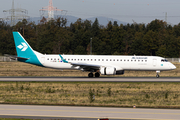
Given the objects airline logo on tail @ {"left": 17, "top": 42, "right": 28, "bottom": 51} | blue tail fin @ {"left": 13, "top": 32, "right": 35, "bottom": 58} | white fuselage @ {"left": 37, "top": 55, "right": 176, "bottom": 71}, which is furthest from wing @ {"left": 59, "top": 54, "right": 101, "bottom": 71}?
airline logo on tail @ {"left": 17, "top": 42, "right": 28, "bottom": 51}

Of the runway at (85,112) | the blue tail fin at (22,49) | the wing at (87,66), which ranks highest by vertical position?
the blue tail fin at (22,49)

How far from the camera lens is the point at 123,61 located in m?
41.0

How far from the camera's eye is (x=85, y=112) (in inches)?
619

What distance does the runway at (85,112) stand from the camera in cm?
1461

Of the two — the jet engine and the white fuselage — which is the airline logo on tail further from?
→ the jet engine

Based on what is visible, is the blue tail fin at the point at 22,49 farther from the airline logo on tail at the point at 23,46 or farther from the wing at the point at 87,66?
the wing at the point at 87,66

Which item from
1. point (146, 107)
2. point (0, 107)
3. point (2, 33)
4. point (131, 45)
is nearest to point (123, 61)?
point (146, 107)

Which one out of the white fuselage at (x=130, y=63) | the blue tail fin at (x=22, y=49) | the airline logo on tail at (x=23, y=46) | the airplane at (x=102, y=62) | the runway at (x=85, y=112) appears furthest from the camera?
the airline logo on tail at (x=23, y=46)

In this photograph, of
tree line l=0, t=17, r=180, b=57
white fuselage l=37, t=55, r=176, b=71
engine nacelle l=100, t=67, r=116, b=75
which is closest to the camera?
engine nacelle l=100, t=67, r=116, b=75

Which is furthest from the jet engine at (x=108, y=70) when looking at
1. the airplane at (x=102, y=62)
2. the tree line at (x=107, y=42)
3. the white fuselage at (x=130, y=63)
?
the tree line at (x=107, y=42)

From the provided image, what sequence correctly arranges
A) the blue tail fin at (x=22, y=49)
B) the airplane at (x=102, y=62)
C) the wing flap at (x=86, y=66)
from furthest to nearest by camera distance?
the blue tail fin at (x=22, y=49) → the airplane at (x=102, y=62) → the wing flap at (x=86, y=66)

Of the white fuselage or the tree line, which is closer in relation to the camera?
the white fuselage

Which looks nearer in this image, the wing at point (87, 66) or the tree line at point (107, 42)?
the wing at point (87, 66)

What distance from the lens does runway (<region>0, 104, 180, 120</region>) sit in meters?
14.6
